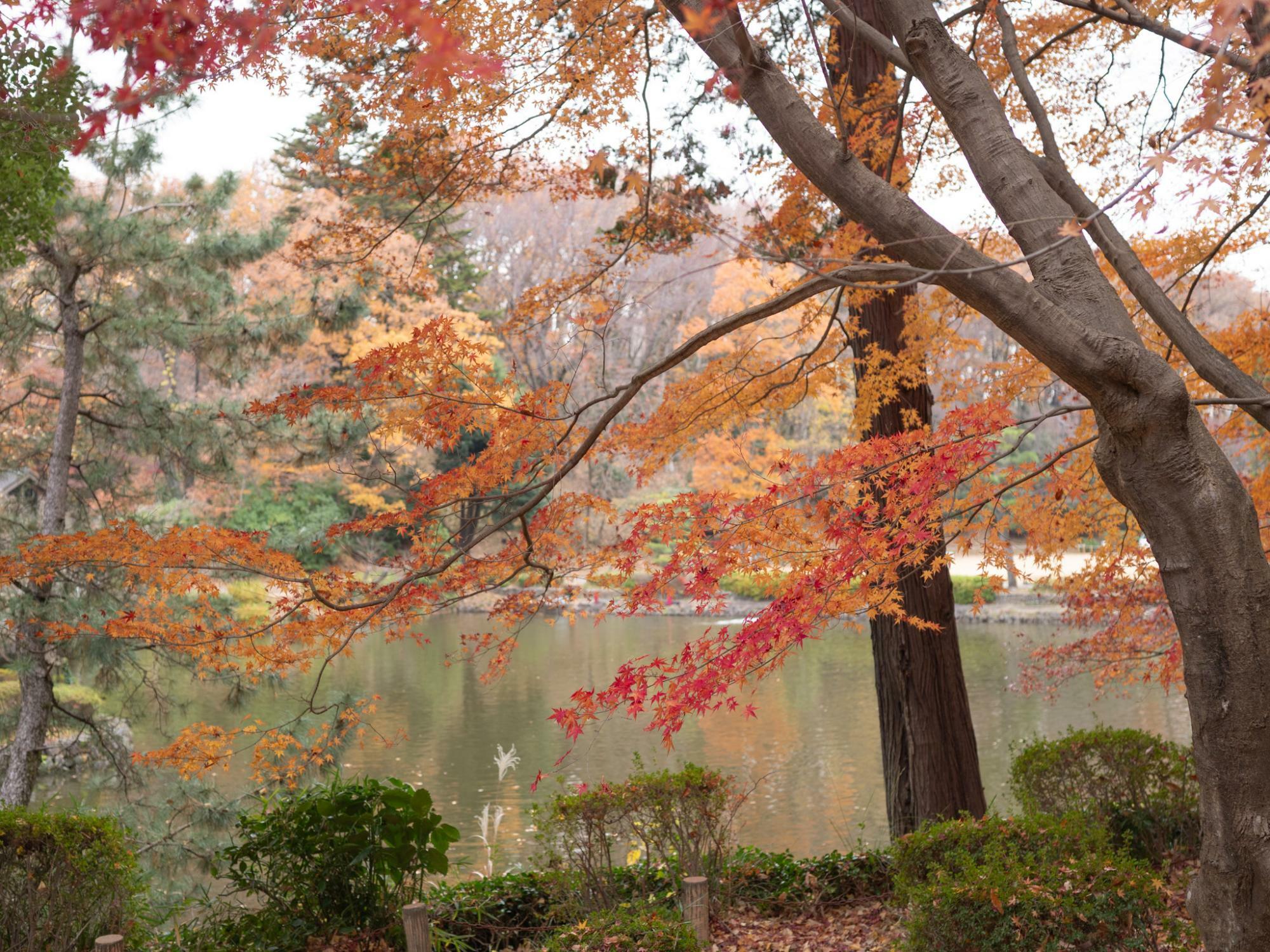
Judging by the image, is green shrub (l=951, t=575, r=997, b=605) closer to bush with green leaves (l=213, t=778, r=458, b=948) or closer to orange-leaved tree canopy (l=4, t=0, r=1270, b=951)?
orange-leaved tree canopy (l=4, t=0, r=1270, b=951)

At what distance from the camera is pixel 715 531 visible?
13.1 feet

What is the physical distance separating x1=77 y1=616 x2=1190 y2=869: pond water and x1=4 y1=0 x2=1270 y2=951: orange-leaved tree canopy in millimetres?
3156

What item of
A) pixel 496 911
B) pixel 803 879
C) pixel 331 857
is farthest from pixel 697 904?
pixel 331 857

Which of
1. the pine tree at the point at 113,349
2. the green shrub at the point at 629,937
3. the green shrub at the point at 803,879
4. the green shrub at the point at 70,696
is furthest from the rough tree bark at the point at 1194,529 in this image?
the green shrub at the point at 70,696

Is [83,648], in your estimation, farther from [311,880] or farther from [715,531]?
[715,531]

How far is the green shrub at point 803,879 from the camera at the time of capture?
191 inches

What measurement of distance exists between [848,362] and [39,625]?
5477 mm

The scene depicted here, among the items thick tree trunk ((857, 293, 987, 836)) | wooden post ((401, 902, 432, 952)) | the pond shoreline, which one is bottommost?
wooden post ((401, 902, 432, 952))

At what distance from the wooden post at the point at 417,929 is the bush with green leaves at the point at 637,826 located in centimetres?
60

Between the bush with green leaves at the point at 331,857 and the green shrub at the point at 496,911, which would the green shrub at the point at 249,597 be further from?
the bush with green leaves at the point at 331,857

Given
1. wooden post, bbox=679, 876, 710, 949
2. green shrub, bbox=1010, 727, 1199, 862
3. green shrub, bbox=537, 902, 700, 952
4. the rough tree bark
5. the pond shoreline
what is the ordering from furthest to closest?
the pond shoreline < green shrub, bbox=1010, 727, 1199, 862 < wooden post, bbox=679, 876, 710, 949 < green shrub, bbox=537, 902, 700, 952 < the rough tree bark

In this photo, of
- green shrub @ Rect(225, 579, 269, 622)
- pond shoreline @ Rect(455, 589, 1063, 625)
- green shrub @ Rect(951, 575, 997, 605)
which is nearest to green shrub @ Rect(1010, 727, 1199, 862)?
pond shoreline @ Rect(455, 589, 1063, 625)

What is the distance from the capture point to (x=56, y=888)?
3.75 m

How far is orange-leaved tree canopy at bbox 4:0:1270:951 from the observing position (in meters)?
2.76
